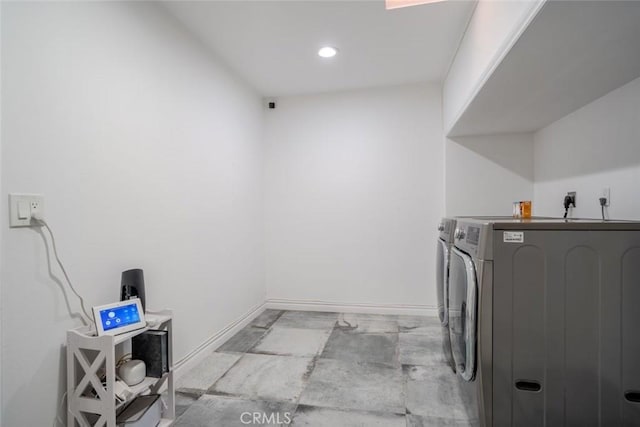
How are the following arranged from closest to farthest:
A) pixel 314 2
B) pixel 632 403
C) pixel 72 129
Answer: pixel 632 403
pixel 72 129
pixel 314 2

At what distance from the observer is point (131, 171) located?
172cm

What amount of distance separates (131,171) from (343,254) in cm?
226

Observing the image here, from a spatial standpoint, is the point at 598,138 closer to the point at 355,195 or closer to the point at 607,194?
the point at 607,194

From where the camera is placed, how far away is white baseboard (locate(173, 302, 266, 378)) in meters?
2.13

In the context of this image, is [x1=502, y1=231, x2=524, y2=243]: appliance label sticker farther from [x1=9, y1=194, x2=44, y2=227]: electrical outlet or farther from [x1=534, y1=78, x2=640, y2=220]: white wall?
[x1=9, y1=194, x2=44, y2=227]: electrical outlet

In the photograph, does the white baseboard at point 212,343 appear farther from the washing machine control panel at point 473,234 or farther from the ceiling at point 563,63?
the ceiling at point 563,63

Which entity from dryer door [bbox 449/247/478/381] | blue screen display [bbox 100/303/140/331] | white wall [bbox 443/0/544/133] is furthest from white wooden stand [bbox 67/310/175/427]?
white wall [bbox 443/0/544/133]

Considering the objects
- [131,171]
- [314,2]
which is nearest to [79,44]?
[131,171]

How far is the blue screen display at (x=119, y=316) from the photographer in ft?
4.42

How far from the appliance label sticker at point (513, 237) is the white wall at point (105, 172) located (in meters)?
1.85

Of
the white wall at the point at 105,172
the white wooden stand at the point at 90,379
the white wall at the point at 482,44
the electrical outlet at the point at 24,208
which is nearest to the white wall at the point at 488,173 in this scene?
the white wall at the point at 482,44

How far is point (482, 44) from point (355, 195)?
1.87 meters

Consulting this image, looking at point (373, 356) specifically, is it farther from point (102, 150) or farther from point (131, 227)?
point (102, 150)

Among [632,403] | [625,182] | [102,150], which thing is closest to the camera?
[632,403]
